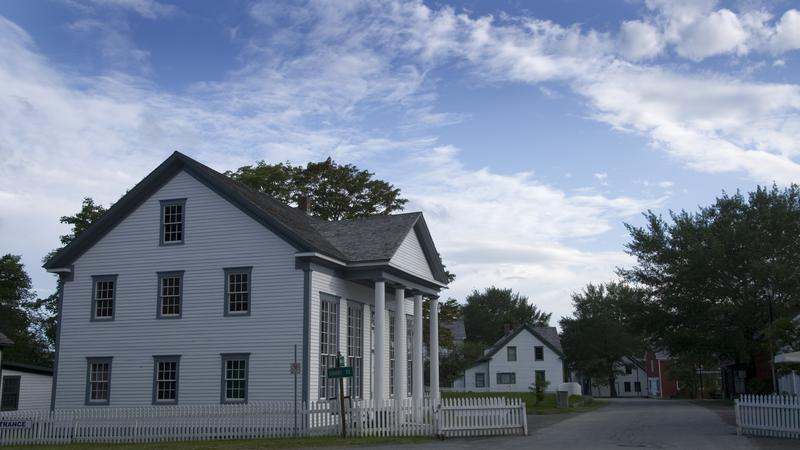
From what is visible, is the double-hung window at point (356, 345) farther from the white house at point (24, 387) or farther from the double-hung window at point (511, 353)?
the double-hung window at point (511, 353)

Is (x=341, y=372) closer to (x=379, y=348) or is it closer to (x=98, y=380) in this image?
(x=379, y=348)

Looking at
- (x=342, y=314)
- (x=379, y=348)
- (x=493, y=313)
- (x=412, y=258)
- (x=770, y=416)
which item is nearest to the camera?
(x=770, y=416)

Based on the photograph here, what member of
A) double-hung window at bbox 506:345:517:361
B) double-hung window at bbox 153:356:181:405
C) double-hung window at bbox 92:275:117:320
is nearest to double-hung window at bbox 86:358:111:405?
double-hung window at bbox 92:275:117:320

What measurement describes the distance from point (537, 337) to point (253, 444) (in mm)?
58226

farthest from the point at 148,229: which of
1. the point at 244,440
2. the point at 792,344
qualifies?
the point at 792,344

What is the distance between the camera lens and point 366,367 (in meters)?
30.9

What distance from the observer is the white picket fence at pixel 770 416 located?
2220 cm

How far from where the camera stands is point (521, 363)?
78062 mm

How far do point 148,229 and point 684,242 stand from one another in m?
28.8

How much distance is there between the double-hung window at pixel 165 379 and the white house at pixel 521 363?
53558mm

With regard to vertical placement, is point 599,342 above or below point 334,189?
below

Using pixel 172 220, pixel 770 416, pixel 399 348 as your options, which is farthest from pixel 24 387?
pixel 770 416

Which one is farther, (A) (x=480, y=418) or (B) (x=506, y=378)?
(B) (x=506, y=378)

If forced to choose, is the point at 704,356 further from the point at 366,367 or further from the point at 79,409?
the point at 79,409
